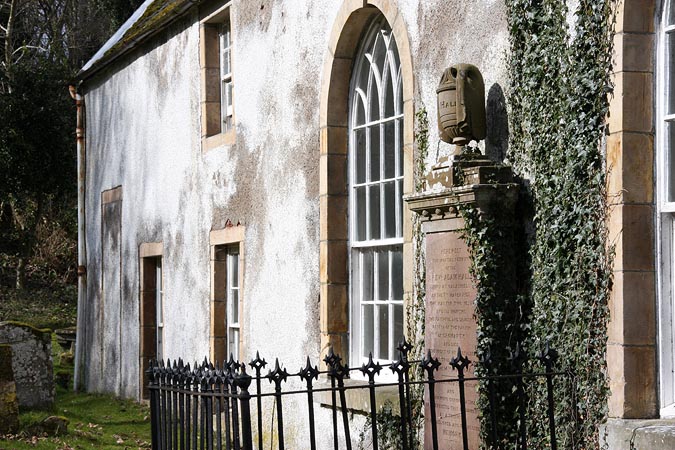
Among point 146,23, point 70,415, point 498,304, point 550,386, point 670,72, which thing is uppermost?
point 146,23

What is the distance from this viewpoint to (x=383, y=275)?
31.2 ft

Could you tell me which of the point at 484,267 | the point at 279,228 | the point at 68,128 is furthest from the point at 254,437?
the point at 68,128

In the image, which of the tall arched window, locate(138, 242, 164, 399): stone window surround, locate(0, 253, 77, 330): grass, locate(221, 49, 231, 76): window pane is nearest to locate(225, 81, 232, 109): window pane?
locate(221, 49, 231, 76): window pane

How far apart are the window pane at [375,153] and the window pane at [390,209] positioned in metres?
0.25

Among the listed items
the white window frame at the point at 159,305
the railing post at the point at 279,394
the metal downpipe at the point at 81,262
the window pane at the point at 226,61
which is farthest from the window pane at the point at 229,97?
the railing post at the point at 279,394

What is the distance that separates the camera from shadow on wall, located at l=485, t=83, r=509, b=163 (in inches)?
301

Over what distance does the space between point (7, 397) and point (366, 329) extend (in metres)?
4.29

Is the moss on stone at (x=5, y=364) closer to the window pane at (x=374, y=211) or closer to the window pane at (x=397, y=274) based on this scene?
the window pane at (x=374, y=211)

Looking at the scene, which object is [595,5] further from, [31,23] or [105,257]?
[31,23]

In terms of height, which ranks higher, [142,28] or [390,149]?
[142,28]

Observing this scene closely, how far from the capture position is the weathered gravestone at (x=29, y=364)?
13.4 meters

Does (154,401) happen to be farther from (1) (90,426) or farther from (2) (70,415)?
(2) (70,415)

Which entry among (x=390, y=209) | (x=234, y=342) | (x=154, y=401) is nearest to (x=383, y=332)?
(x=390, y=209)

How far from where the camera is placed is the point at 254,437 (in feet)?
37.9
